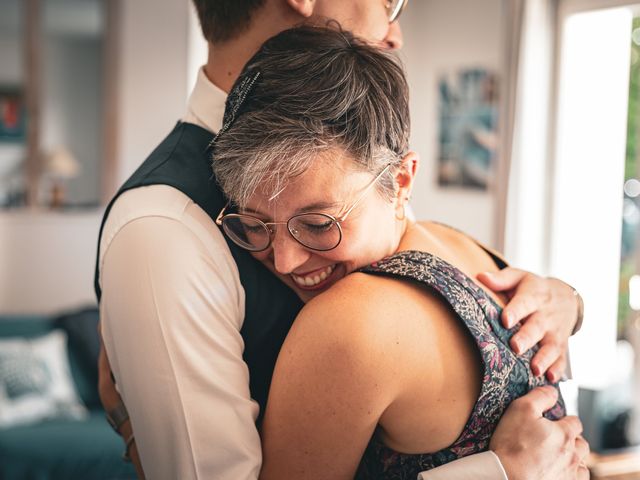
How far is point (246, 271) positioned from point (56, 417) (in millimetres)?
3623

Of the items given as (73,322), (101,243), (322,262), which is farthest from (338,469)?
(73,322)

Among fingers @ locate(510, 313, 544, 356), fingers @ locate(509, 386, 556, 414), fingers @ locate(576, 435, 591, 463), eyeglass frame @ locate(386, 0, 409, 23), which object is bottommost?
fingers @ locate(576, 435, 591, 463)

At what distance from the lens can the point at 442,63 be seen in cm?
Result: 631

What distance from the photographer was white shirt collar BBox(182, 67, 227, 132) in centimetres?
136

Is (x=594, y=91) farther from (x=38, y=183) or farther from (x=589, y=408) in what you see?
(x=38, y=183)

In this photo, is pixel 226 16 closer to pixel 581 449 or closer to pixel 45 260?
pixel 581 449

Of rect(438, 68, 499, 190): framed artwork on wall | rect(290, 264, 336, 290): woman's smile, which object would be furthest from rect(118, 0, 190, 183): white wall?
rect(290, 264, 336, 290): woman's smile

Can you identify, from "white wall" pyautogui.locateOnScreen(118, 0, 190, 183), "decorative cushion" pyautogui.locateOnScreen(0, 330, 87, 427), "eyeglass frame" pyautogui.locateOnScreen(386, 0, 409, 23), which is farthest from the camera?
"white wall" pyautogui.locateOnScreen(118, 0, 190, 183)

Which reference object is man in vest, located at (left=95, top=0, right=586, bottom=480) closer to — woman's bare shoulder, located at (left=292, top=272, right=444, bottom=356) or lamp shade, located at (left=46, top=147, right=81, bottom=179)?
woman's bare shoulder, located at (left=292, top=272, right=444, bottom=356)

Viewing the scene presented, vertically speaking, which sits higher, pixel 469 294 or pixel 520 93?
pixel 520 93

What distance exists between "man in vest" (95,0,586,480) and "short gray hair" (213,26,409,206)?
10 centimetres

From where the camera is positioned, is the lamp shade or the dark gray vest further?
the lamp shade

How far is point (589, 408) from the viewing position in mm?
4375

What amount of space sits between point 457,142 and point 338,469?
5.21 m
